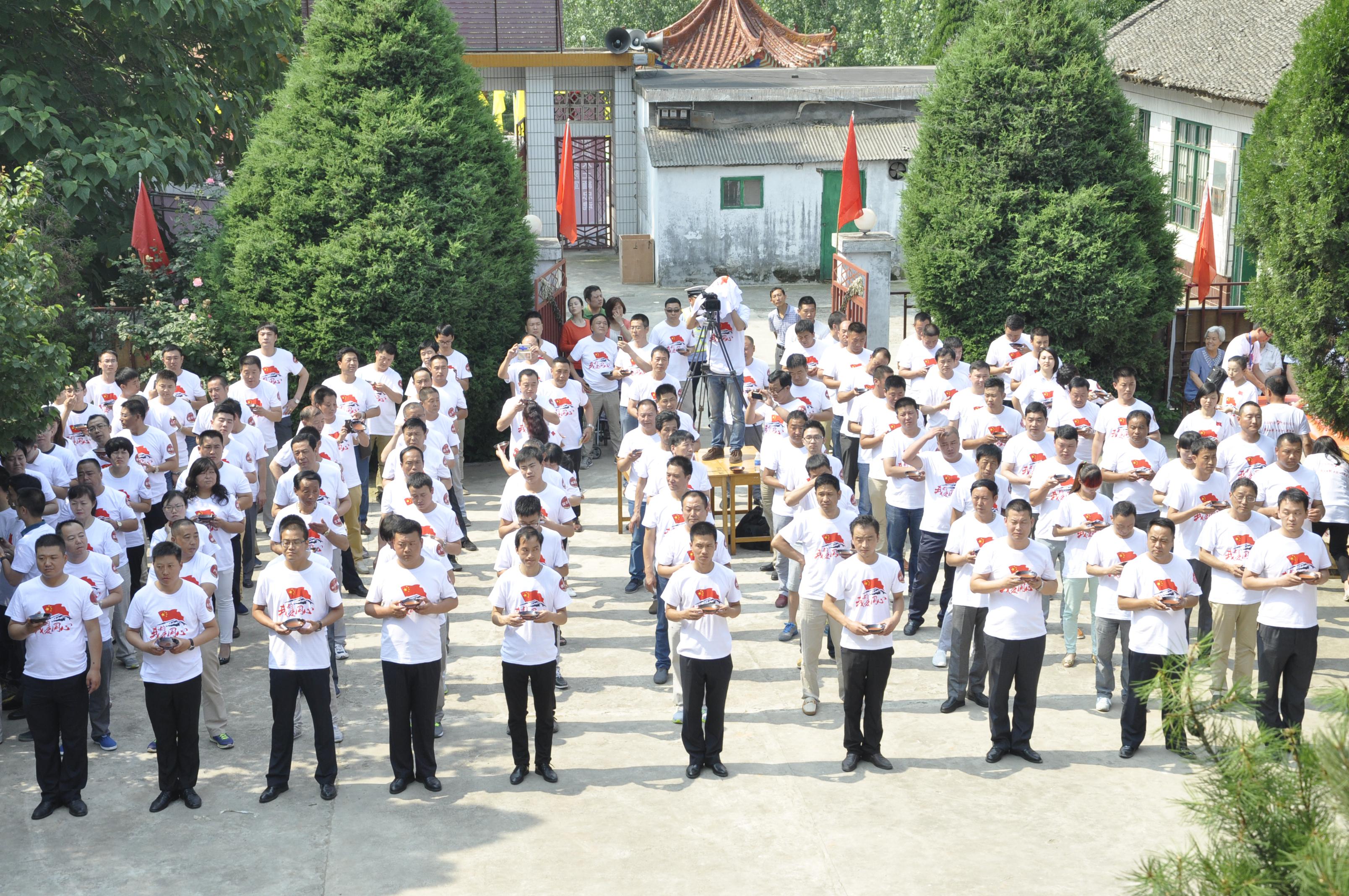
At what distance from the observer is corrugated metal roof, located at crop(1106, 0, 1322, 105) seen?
2080 cm

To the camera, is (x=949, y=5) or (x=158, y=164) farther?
(x=949, y=5)

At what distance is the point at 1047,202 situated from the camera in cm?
1619

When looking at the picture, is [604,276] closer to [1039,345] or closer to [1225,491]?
[1039,345]

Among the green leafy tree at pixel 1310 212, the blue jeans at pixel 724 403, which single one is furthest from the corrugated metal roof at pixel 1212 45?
the blue jeans at pixel 724 403

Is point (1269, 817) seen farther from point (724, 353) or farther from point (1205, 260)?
point (1205, 260)

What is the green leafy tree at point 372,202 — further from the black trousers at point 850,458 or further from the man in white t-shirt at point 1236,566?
the man in white t-shirt at point 1236,566

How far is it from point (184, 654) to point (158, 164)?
9.10m

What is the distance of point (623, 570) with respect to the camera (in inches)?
497

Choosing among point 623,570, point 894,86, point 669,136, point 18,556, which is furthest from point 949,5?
point 18,556

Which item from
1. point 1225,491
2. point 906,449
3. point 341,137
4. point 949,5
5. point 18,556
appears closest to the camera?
point 18,556

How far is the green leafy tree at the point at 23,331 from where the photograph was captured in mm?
8852

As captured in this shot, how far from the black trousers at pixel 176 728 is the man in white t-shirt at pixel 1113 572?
5898 mm

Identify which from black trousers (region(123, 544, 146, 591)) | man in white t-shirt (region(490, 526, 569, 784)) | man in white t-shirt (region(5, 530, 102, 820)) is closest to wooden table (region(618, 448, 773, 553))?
man in white t-shirt (region(490, 526, 569, 784))

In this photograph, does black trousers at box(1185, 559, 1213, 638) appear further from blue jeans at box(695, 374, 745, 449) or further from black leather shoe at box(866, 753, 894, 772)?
blue jeans at box(695, 374, 745, 449)
